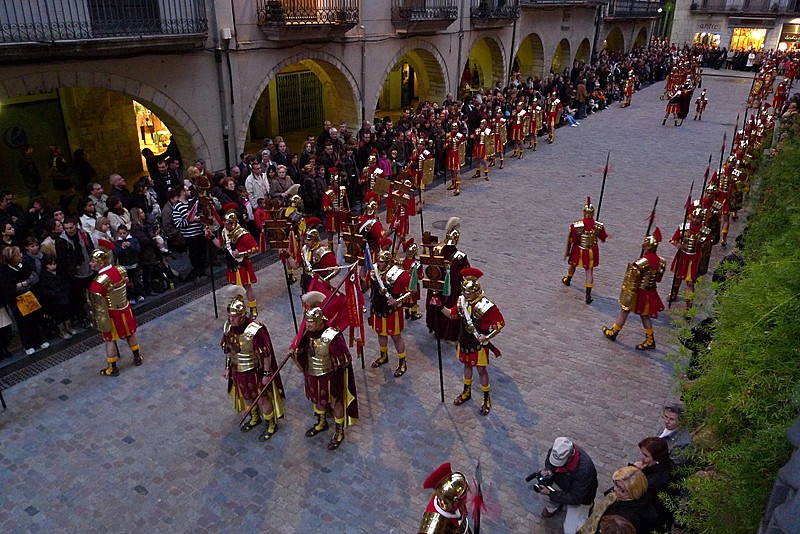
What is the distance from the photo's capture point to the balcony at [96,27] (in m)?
10.0

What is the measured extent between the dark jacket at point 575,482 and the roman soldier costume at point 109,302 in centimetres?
552

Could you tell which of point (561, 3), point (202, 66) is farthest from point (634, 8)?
point (202, 66)

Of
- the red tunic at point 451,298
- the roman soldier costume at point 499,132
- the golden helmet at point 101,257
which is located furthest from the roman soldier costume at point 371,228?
the roman soldier costume at point 499,132

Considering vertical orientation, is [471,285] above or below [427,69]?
below

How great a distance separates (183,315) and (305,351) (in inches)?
155

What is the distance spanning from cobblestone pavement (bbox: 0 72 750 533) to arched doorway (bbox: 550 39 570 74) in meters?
25.0

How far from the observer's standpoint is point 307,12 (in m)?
15.3

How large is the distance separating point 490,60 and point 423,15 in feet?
26.7

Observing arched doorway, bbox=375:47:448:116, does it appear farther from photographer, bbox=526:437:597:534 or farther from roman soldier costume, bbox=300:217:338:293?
photographer, bbox=526:437:597:534

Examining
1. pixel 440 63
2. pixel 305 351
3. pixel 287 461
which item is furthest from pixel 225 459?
pixel 440 63

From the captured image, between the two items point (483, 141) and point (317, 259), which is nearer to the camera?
point (317, 259)

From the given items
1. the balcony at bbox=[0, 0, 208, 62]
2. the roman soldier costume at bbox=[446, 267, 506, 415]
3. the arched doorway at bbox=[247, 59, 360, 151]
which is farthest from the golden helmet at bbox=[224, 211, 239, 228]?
the arched doorway at bbox=[247, 59, 360, 151]

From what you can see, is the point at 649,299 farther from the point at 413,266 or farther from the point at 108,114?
the point at 108,114

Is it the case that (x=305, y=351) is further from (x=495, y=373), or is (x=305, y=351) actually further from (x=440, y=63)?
(x=440, y=63)
